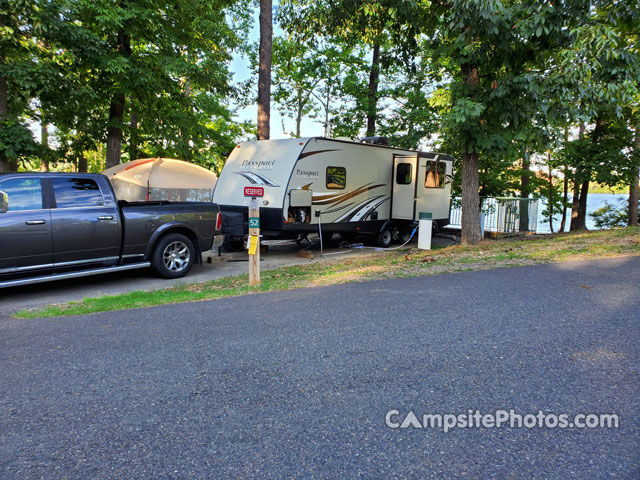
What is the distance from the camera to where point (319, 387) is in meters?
3.42

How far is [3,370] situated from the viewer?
387cm

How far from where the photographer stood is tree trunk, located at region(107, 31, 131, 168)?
14617 mm

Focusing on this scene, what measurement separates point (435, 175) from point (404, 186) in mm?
1232

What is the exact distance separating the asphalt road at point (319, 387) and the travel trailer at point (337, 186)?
19.4 feet

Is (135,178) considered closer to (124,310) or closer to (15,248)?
(15,248)

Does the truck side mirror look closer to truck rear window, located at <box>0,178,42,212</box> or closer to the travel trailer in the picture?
truck rear window, located at <box>0,178,42,212</box>

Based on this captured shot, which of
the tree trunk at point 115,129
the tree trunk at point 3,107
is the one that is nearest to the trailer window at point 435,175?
the tree trunk at point 115,129

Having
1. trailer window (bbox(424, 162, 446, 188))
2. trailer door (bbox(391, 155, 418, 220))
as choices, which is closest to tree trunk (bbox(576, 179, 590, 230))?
trailer window (bbox(424, 162, 446, 188))

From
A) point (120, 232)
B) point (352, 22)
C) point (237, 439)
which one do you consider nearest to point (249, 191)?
point (120, 232)

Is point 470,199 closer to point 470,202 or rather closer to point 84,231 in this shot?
point 470,202

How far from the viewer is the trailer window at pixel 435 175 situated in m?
14.5

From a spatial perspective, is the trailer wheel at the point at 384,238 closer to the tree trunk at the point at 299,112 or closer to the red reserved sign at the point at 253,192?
the red reserved sign at the point at 253,192

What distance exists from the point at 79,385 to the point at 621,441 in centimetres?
381

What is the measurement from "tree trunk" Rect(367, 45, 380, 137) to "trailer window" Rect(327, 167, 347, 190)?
951 cm
